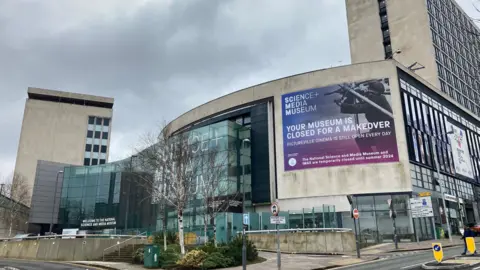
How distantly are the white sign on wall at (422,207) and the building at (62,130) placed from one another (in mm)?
85785

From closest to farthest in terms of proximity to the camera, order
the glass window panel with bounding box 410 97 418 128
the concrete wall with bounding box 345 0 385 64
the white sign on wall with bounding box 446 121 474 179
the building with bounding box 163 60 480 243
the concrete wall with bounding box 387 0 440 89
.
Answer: the building with bounding box 163 60 480 243, the glass window panel with bounding box 410 97 418 128, the white sign on wall with bounding box 446 121 474 179, the concrete wall with bounding box 387 0 440 89, the concrete wall with bounding box 345 0 385 64

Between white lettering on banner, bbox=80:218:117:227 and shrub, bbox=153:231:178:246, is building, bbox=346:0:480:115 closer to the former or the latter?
shrub, bbox=153:231:178:246

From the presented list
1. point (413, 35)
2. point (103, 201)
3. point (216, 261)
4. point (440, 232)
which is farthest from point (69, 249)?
point (413, 35)

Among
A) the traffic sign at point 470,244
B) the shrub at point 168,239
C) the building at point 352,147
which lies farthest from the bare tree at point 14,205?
the traffic sign at point 470,244

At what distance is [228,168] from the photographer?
46.5 metres

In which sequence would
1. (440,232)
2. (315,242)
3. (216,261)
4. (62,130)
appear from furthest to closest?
(62,130) → (440,232) → (315,242) → (216,261)

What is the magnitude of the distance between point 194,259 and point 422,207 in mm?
23319

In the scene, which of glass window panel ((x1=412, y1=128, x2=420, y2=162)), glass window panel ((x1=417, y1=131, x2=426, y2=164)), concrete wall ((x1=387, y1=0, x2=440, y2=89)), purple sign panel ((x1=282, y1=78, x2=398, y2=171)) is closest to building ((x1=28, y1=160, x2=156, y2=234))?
purple sign panel ((x1=282, y1=78, x2=398, y2=171))

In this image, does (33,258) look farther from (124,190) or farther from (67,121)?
(67,121)

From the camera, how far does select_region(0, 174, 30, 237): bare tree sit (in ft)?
195

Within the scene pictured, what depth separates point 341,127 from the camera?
43.5 metres

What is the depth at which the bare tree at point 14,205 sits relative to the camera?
5947cm

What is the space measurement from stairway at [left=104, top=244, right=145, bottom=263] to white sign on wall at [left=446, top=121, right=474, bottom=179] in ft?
153

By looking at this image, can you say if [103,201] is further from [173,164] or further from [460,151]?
[460,151]
